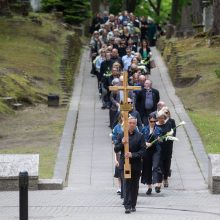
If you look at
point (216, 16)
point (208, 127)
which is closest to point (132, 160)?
point (208, 127)

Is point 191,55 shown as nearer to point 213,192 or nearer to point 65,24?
point 65,24

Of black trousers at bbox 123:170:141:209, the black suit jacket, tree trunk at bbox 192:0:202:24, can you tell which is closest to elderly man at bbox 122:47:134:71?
the black suit jacket

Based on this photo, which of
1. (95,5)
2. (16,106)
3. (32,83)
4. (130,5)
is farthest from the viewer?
(130,5)

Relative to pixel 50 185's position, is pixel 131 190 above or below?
above

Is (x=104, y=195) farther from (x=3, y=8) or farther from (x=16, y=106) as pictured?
(x=3, y=8)

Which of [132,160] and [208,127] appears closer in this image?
[132,160]

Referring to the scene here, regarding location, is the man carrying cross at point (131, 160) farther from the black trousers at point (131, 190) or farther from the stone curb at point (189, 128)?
the stone curb at point (189, 128)

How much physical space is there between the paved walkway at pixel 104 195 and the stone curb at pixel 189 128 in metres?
0.13

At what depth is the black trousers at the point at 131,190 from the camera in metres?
15.6

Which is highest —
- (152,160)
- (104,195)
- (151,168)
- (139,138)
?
(139,138)

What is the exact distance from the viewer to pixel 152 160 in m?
18.0

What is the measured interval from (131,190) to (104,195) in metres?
1.88

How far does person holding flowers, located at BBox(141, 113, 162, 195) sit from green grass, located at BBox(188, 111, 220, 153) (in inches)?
158

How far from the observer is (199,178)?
1928 cm
